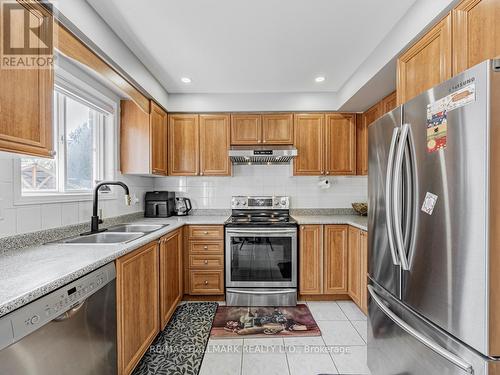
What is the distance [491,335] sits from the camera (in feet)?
2.98

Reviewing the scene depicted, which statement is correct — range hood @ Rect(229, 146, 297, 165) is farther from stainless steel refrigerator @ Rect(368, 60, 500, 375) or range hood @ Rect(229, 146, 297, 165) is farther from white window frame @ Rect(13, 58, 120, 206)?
stainless steel refrigerator @ Rect(368, 60, 500, 375)

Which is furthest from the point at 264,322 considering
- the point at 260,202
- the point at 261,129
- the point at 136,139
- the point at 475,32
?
the point at 475,32

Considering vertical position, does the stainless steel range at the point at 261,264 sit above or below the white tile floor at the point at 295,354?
above

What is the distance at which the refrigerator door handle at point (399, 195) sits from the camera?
127 centimetres

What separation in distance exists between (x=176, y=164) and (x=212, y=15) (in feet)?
6.20

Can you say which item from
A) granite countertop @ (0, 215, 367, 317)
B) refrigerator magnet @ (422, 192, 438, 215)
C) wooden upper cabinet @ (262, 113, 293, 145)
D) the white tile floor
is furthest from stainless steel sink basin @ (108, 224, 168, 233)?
refrigerator magnet @ (422, 192, 438, 215)

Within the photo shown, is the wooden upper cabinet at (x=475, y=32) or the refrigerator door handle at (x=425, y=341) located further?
the wooden upper cabinet at (x=475, y=32)

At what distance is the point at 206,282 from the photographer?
9.41ft

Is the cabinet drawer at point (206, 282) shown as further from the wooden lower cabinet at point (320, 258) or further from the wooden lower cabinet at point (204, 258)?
the wooden lower cabinet at point (320, 258)

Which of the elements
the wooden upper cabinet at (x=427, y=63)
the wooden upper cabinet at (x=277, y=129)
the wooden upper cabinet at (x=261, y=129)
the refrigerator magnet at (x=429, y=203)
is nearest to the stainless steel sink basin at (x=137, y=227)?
the wooden upper cabinet at (x=261, y=129)

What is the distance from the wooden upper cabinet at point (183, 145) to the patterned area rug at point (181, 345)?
5.38 feet

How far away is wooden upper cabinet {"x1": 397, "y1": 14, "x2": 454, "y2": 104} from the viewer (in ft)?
4.63

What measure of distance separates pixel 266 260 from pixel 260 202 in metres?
0.87

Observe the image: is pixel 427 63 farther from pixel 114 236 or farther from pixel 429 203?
pixel 114 236
